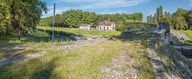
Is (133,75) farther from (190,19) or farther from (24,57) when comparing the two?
(190,19)

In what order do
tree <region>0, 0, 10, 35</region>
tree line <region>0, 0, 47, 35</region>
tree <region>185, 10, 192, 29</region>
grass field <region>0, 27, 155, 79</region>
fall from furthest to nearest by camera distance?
tree <region>185, 10, 192, 29</region>
tree line <region>0, 0, 47, 35</region>
tree <region>0, 0, 10, 35</region>
grass field <region>0, 27, 155, 79</region>

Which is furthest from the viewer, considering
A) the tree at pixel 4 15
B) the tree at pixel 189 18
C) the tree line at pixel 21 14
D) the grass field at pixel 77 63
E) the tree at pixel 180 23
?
the tree at pixel 189 18

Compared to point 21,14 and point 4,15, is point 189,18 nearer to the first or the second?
point 21,14

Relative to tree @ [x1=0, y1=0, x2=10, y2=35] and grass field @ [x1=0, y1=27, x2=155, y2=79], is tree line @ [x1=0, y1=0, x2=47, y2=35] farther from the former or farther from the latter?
grass field @ [x1=0, y1=27, x2=155, y2=79]

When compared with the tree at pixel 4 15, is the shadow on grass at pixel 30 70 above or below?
below

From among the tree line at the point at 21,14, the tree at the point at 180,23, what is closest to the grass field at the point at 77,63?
the tree line at the point at 21,14

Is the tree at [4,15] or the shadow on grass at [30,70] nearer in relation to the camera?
the shadow on grass at [30,70]

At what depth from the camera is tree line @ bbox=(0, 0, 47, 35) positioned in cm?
4615

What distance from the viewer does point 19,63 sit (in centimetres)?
1952

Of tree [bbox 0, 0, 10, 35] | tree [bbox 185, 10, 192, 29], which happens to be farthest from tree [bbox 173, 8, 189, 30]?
tree [bbox 0, 0, 10, 35]

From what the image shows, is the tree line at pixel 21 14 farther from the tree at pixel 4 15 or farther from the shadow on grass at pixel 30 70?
the shadow on grass at pixel 30 70

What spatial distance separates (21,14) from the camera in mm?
51219

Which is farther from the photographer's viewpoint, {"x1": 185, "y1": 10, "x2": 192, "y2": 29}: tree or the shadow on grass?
{"x1": 185, "y1": 10, "x2": 192, "y2": 29}: tree

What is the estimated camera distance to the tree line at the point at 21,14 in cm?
4615
